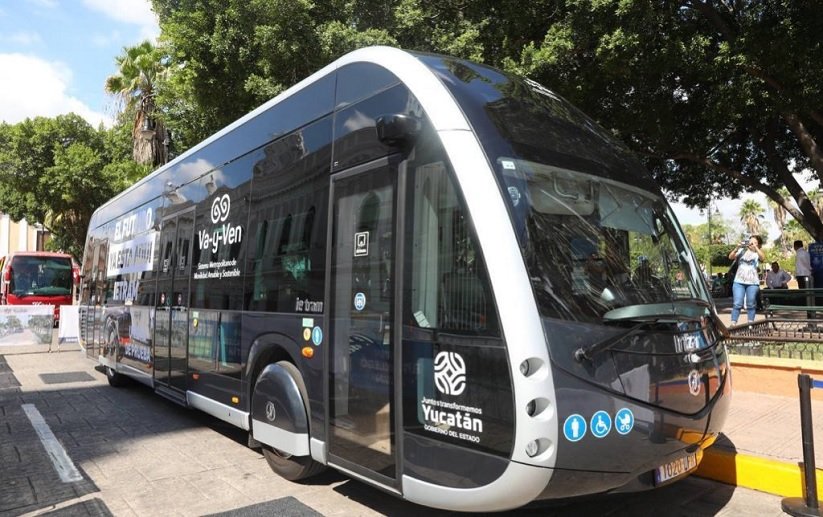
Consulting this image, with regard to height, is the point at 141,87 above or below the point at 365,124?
above

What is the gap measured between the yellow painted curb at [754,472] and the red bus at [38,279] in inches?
919

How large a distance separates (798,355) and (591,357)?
6303 millimetres

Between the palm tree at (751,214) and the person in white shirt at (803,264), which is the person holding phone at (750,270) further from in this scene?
the palm tree at (751,214)

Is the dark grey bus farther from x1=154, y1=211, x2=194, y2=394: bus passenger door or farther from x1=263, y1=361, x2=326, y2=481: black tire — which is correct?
x1=154, y1=211, x2=194, y2=394: bus passenger door

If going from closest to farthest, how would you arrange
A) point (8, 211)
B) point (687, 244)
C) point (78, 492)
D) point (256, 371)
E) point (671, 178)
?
point (687, 244) → point (78, 492) → point (256, 371) → point (671, 178) → point (8, 211)

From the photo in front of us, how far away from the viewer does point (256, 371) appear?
529cm

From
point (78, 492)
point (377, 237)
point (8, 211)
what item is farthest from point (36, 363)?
point (8, 211)

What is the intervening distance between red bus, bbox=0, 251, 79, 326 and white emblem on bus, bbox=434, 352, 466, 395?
23083 mm

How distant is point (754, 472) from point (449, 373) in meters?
3.12

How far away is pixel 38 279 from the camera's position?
23.2 m

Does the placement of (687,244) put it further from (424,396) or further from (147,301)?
(147,301)

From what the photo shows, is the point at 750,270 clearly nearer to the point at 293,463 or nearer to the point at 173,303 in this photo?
the point at 293,463

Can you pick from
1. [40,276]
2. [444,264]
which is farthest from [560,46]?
[40,276]

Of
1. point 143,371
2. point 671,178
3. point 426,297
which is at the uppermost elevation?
point 671,178
